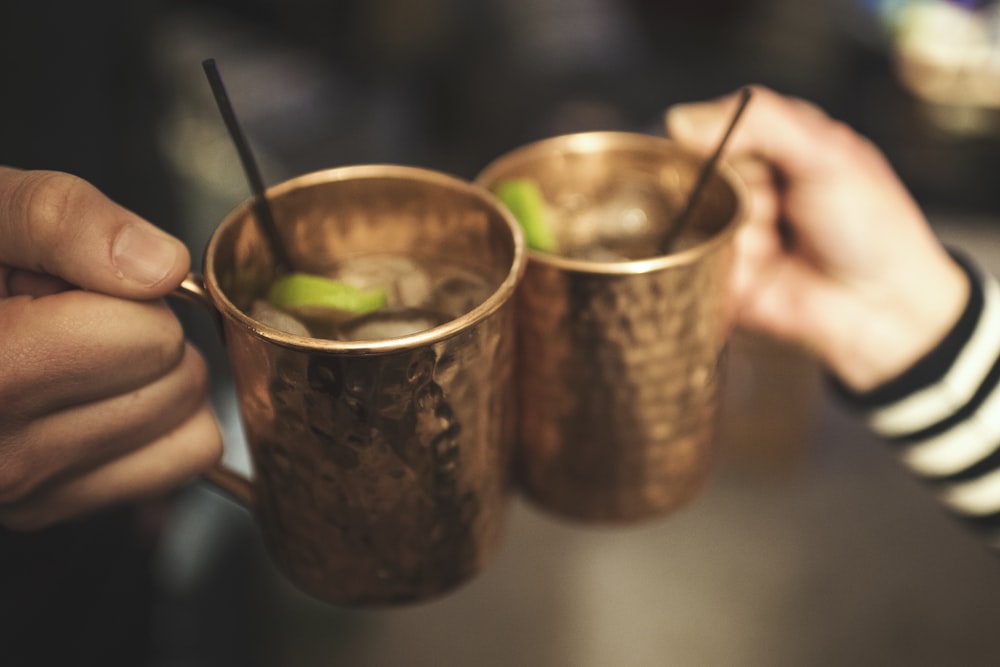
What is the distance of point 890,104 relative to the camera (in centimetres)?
299

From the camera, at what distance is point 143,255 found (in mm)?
651

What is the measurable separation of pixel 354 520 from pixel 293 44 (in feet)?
9.99

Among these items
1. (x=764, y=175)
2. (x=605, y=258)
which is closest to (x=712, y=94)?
(x=764, y=175)

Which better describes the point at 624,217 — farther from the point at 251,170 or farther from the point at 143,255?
the point at 143,255

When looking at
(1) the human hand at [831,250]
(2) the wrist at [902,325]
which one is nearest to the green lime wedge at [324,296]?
(1) the human hand at [831,250]

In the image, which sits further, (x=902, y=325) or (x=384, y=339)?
(x=902, y=325)

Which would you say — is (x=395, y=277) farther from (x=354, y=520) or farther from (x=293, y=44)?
(x=293, y=44)

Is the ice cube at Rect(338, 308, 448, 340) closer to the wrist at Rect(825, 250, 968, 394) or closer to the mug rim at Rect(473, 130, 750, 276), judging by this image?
the mug rim at Rect(473, 130, 750, 276)

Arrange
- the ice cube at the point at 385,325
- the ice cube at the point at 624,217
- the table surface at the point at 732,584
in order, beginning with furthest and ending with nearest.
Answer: the table surface at the point at 732,584
the ice cube at the point at 624,217
the ice cube at the point at 385,325

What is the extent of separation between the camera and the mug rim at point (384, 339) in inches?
24.3

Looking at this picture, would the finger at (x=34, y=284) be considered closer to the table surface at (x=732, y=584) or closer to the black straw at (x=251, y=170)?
the black straw at (x=251, y=170)

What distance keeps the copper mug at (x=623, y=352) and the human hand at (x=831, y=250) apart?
0.18 metres

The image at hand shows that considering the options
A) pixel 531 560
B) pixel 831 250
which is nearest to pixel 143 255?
pixel 831 250

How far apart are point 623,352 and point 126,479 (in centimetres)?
44
